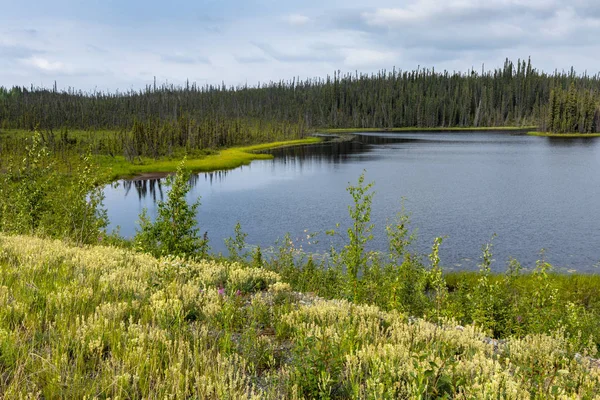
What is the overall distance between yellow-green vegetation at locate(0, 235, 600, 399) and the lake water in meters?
16.0

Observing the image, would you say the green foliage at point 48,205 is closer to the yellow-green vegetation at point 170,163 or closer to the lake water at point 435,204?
the lake water at point 435,204

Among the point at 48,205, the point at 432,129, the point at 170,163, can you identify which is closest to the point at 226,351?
the point at 48,205

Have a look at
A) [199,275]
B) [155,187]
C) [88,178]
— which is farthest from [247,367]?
[155,187]

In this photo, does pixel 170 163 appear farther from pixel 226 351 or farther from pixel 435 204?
pixel 226 351

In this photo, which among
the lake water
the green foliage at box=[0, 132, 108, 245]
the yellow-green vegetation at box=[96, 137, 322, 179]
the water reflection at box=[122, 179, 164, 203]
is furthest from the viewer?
the yellow-green vegetation at box=[96, 137, 322, 179]

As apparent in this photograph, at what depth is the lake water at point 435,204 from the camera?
25141 mm

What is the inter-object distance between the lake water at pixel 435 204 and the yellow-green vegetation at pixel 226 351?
16023mm

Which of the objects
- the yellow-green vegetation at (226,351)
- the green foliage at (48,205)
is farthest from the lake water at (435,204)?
the yellow-green vegetation at (226,351)

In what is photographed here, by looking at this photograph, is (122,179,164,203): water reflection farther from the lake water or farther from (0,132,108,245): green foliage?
(0,132,108,245): green foliage

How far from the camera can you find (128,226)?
3262 centimetres

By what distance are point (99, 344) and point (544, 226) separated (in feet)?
100

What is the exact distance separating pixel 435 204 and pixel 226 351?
110ft

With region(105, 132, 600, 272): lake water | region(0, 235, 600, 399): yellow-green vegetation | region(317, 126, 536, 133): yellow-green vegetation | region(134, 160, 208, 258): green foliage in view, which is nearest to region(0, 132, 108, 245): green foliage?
region(134, 160, 208, 258): green foliage

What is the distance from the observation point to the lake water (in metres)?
25.1
